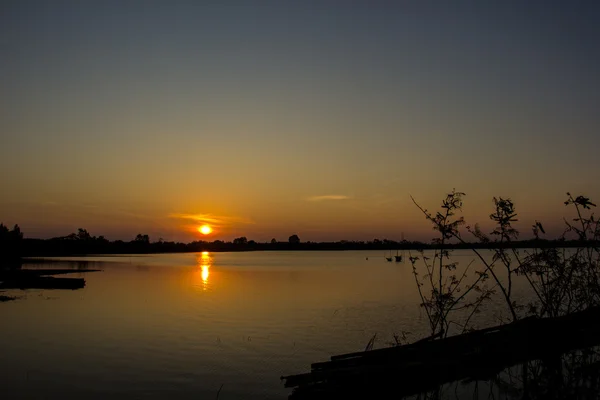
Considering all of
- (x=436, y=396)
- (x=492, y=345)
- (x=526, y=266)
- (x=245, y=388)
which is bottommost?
(x=245, y=388)

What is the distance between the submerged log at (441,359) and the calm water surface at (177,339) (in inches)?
319

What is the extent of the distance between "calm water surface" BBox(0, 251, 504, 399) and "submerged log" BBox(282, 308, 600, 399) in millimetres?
8104

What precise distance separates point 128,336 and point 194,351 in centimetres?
656

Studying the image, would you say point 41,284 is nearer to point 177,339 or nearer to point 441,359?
point 177,339

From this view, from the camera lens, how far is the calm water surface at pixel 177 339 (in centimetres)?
2127

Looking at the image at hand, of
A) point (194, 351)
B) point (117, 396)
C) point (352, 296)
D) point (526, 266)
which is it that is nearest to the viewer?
point (526, 266)

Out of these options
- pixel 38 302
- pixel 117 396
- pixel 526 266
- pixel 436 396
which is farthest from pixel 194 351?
pixel 38 302

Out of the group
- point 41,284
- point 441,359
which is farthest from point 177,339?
point 41,284

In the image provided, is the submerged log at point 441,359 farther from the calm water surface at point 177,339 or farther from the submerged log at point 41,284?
the submerged log at point 41,284

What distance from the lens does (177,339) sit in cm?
3130

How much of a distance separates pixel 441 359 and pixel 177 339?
22.1 m

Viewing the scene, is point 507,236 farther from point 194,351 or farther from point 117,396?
point 194,351

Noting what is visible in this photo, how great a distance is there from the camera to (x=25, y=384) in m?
21.0

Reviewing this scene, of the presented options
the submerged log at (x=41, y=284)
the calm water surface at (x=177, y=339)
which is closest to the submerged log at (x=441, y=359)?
the calm water surface at (x=177, y=339)
